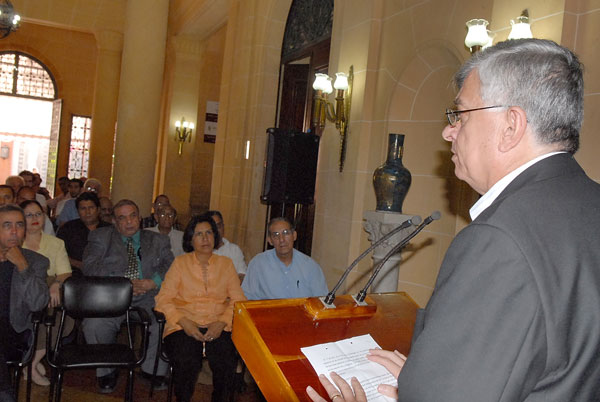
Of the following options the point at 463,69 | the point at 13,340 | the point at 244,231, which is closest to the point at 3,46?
the point at 244,231

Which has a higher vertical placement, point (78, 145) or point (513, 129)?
point (78, 145)

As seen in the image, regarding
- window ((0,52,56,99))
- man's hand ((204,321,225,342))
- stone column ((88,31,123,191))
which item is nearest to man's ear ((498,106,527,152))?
man's hand ((204,321,225,342))

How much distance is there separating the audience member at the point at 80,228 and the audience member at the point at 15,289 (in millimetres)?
1594

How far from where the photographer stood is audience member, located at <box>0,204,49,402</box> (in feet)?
10.9

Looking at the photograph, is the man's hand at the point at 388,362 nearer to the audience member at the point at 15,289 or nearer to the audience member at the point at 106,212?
the audience member at the point at 15,289

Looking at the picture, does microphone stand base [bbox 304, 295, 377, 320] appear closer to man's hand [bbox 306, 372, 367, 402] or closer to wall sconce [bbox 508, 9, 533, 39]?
man's hand [bbox 306, 372, 367, 402]

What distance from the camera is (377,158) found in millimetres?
5000

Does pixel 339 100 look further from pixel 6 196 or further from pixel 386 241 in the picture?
pixel 6 196

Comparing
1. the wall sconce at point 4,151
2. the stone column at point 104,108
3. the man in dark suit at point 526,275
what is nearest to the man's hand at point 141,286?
the man in dark suit at point 526,275

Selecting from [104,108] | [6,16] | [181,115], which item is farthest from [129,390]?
[104,108]

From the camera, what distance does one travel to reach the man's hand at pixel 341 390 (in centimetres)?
118

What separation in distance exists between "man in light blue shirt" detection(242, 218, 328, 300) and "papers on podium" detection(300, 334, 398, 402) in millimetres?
2690

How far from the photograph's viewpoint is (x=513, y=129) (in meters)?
1.03

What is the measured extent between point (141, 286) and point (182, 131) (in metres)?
9.16
